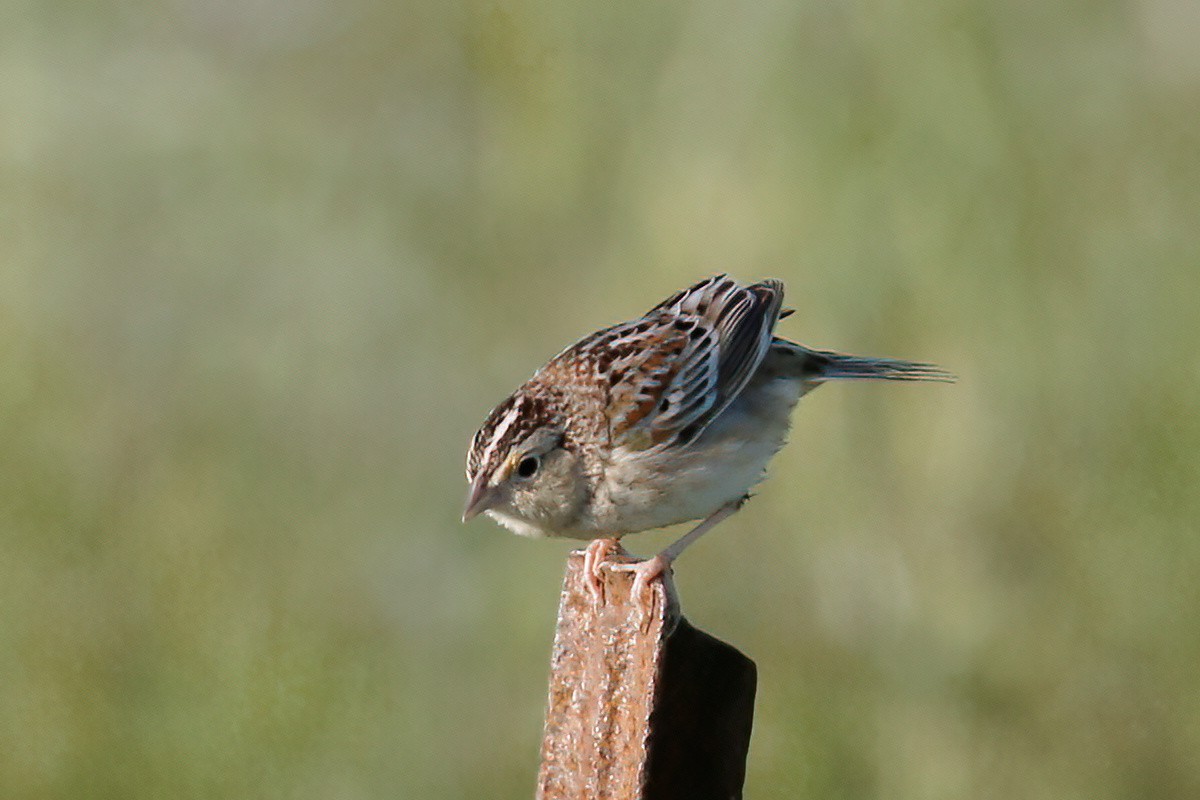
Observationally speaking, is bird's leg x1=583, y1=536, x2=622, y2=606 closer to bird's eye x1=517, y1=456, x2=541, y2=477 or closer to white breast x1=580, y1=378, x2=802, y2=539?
white breast x1=580, y1=378, x2=802, y2=539

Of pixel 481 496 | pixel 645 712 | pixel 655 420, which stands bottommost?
pixel 645 712

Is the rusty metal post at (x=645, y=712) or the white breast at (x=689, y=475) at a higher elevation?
the white breast at (x=689, y=475)

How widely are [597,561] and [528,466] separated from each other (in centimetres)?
37

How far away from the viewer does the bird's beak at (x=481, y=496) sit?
149 inches

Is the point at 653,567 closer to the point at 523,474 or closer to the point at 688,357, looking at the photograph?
the point at 523,474

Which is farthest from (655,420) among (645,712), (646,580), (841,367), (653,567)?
(645,712)

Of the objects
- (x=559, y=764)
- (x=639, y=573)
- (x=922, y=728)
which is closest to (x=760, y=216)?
(x=922, y=728)

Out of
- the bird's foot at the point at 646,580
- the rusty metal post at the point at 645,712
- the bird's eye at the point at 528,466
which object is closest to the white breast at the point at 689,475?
the bird's eye at the point at 528,466

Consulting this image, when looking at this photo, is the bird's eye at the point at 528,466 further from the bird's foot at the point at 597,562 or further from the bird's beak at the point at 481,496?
the bird's foot at the point at 597,562

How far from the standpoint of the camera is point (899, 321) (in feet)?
19.2

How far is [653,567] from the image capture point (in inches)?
125

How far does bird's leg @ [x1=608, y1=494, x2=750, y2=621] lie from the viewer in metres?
2.78

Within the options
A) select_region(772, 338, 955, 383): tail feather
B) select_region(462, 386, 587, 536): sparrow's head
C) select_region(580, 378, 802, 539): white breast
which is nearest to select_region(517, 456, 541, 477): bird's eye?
select_region(462, 386, 587, 536): sparrow's head

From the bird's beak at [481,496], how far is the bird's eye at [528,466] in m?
0.09
